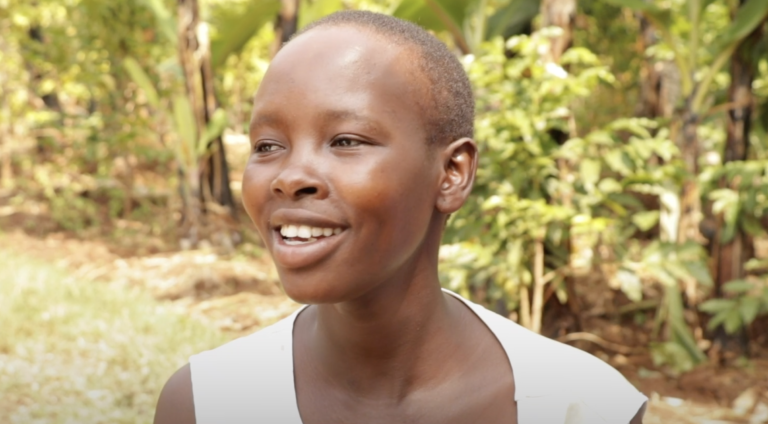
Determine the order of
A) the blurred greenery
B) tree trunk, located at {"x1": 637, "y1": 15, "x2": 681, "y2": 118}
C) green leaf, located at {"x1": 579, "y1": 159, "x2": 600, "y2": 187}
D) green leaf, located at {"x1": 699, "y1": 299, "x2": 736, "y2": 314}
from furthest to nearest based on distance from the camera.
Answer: tree trunk, located at {"x1": 637, "y1": 15, "x2": 681, "y2": 118}
green leaf, located at {"x1": 699, "y1": 299, "x2": 736, "y2": 314}
the blurred greenery
green leaf, located at {"x1": 579, "y1": 159, "x2": 600, "y2": 187}

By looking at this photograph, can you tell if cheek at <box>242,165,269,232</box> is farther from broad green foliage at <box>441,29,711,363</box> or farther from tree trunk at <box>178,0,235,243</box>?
tree trunk at <box>178,0,235,243</box>

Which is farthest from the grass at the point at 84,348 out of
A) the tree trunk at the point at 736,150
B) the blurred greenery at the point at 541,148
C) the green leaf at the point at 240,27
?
the tree trunk at the point at 736,150

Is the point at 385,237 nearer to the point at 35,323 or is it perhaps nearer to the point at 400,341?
the point at 400,341

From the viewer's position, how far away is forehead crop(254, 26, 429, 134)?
1.36 m

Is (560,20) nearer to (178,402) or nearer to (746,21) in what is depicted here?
(746,21)

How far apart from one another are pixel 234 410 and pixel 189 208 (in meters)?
5.69

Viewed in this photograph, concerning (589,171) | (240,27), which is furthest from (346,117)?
(240,27)

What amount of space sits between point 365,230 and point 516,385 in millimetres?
439

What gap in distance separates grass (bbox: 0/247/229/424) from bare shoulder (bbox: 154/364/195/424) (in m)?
2.36

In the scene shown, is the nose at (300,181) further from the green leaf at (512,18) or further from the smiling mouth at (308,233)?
the green leaf at (512,18)

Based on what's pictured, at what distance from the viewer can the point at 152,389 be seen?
4.11m

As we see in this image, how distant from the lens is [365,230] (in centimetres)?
136

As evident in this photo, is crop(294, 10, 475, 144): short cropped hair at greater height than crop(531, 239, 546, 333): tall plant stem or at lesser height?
greater

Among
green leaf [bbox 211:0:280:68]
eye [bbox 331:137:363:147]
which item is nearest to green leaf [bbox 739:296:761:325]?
eye [bbox 331:137:363:147]
